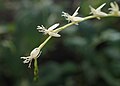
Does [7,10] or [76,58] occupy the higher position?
[7,10]

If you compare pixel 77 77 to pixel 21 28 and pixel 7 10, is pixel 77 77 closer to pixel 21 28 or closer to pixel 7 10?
pixel 21 28

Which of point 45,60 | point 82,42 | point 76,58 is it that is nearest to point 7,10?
point 45,60

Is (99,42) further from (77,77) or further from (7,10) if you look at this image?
(7,10)

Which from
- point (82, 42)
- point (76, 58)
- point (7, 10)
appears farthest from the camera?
point (7, 10)

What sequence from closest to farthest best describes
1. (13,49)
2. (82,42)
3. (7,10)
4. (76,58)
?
1. (82,42)
2. (13,49)
3. (76,58)
4. (7,10)

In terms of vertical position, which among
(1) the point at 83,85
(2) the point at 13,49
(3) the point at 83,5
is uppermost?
(3) the point at 83,5

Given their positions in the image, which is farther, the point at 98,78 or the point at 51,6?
the point at 51,6

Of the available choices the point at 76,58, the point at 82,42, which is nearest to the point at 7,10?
the point at 76,58
